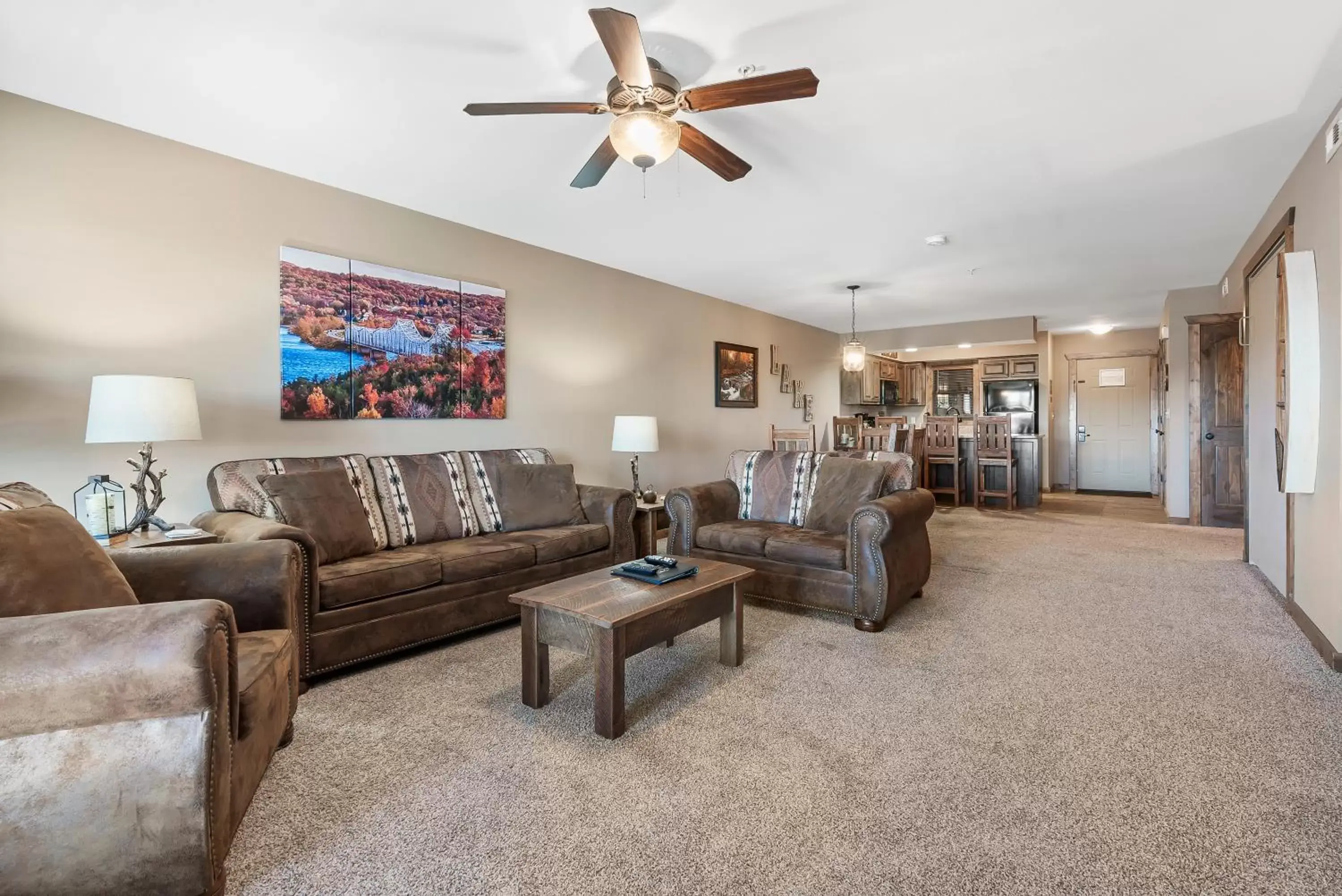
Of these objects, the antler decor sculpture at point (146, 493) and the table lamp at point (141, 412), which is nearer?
the table lamp at point (141, 412)

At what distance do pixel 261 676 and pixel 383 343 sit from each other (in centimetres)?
245

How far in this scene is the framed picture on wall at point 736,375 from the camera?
6367 mm

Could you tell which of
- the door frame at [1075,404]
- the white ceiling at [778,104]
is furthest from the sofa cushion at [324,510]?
the door frame at [1075,404]

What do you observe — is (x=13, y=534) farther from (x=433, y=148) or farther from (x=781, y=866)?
(x=433, y=148)

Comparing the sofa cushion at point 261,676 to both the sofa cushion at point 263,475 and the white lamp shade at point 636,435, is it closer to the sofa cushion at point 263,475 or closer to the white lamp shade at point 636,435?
the sofa cushion at point 263,475

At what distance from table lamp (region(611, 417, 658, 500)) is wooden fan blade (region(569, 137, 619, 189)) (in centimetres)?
190

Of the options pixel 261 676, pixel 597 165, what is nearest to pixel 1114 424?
pixel 597 165

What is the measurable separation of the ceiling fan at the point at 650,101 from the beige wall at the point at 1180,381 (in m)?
5.85

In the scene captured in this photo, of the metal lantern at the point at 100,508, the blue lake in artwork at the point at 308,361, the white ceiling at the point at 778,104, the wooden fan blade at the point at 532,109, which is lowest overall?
the metal lantern at the point at 100,508

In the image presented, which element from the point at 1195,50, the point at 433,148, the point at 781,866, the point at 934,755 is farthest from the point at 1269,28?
the point at 433,148

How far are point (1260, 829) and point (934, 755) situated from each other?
29.5 inches

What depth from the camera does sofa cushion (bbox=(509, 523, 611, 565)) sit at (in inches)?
130

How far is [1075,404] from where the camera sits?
30.5ft

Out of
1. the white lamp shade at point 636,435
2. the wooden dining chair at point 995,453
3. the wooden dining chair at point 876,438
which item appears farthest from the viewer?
the wooden dining chair at point 995,453
